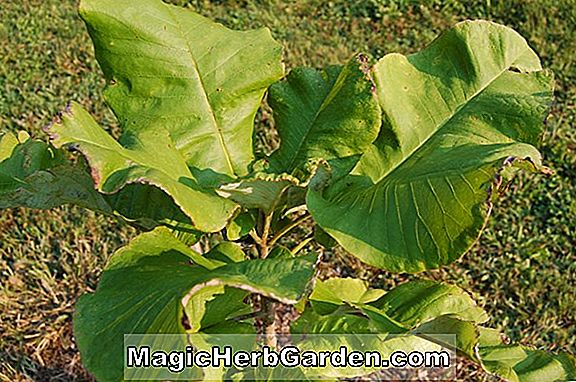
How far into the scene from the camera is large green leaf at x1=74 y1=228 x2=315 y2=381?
34.1 inches

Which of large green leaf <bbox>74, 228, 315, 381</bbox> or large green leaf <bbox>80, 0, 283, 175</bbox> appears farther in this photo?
large green leaf <bbox>80, 0, 283, 175</bbox>

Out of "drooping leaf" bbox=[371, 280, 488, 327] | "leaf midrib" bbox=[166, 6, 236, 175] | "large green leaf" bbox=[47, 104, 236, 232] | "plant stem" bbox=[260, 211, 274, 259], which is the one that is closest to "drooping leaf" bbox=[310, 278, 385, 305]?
"drooping leaf" bbox=[371, 280, 488, 327]

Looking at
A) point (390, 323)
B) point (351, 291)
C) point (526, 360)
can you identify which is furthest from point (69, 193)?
point (526, 360)

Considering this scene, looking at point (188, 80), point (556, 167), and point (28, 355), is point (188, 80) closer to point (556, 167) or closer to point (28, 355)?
point (28, 355)

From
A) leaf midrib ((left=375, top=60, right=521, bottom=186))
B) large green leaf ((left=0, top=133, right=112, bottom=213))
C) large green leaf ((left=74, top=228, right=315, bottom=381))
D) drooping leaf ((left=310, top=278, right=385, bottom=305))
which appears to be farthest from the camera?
drooping leaf ((left=310, top=278, right=385, bottom=305))

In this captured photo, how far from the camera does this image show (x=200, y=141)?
120cm

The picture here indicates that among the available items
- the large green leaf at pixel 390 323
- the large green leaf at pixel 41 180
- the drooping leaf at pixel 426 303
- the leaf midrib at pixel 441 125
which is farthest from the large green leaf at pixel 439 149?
the large green leaf at pixel 41 180

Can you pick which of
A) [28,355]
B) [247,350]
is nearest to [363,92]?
[247,350]

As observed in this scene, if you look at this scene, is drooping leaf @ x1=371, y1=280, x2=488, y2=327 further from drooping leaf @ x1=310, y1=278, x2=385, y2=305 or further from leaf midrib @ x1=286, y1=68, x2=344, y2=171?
leaf midrib @ x1=286, y1=68, x2=344, y2=171

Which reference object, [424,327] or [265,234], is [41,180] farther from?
[424,327]

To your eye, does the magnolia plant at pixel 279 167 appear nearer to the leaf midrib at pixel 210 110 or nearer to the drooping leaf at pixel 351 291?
the leaf midrib at pixel 210 110

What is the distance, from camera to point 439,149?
3.79ft

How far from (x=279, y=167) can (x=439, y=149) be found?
25 centimetres

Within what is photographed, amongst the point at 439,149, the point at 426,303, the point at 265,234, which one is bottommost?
the point at 426,303
